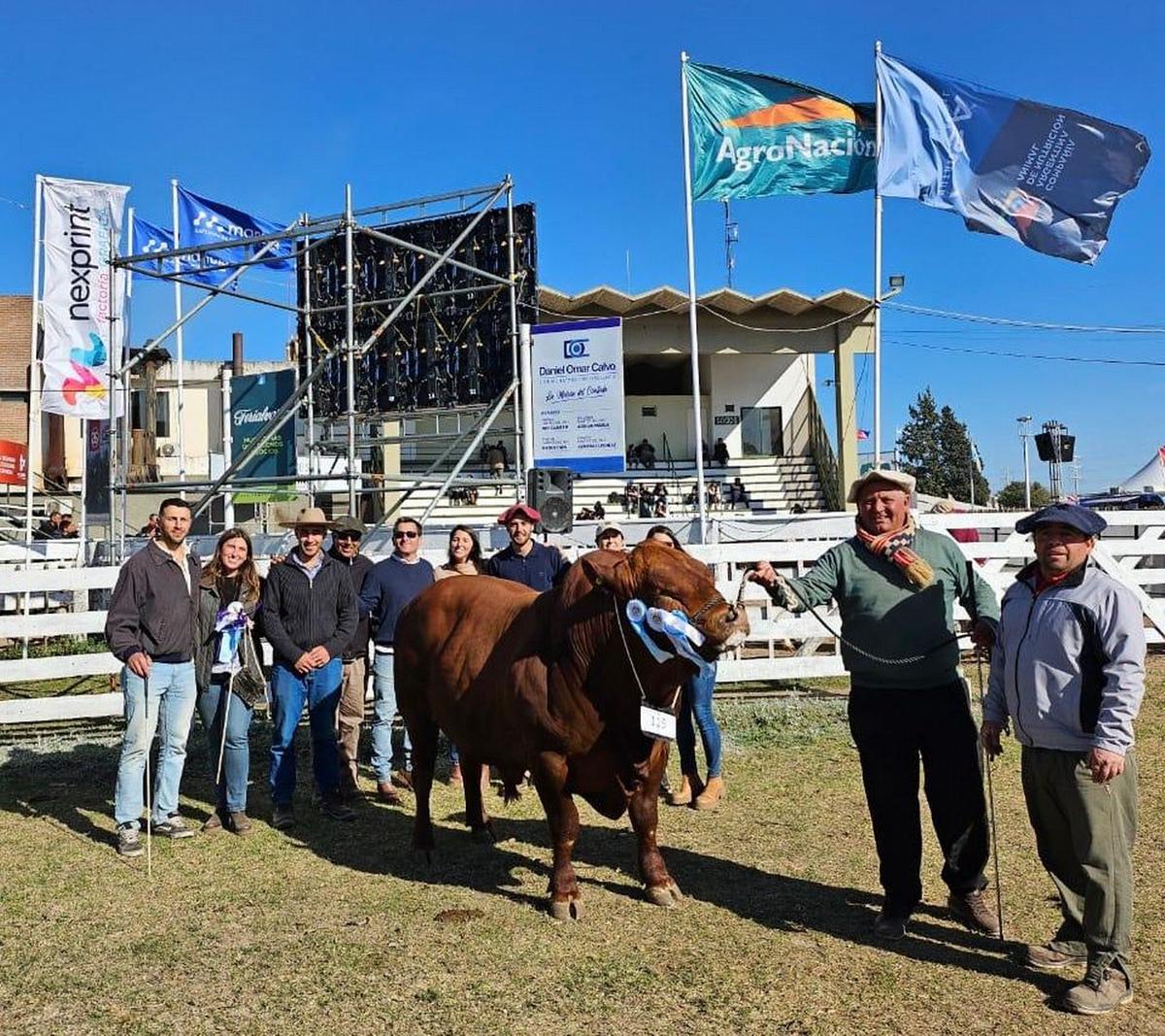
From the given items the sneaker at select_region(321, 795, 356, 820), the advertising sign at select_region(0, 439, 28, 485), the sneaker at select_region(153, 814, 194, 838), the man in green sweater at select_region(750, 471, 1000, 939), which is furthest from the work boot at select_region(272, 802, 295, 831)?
the advertising sign at select_region(0, 439, 28, 485)

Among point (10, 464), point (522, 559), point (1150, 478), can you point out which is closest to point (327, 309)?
point (522, 559)

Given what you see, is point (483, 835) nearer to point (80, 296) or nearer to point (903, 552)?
point (903, 552)

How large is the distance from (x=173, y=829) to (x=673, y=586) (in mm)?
3647

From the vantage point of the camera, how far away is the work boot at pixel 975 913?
177 inches

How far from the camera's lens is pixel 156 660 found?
20.0 ft

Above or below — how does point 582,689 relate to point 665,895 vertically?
above

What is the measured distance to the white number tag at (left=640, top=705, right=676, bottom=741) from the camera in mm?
4590

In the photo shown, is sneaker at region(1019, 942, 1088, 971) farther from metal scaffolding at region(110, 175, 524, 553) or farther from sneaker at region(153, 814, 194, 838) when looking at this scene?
metal scaffolding at region(110, 175, 524, 553)

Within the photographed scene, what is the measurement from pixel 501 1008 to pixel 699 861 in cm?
193

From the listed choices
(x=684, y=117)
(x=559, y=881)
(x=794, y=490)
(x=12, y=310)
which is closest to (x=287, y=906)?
(x=559, y=881)

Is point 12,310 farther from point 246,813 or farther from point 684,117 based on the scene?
point 246,813

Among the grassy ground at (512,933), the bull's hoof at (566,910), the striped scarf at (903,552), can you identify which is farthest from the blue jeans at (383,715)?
the striped scarf at (903,552)

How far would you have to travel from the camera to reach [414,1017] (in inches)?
151

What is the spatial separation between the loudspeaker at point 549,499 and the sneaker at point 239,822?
21.1 ft
